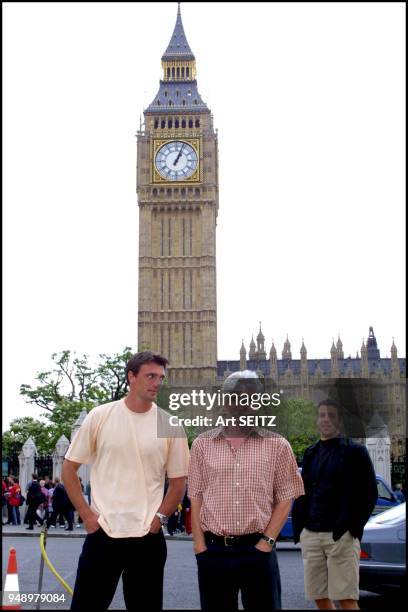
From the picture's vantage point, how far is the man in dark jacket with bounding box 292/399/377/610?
4.70 meters

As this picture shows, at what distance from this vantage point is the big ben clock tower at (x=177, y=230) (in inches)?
2470

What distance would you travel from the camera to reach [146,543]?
417cm

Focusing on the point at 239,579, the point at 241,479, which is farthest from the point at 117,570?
the point at 241,479

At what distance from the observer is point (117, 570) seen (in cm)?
418

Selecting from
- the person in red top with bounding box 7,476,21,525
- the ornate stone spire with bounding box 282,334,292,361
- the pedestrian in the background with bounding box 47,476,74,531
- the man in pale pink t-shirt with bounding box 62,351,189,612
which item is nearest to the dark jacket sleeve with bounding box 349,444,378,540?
the man in pale pink t-shirt with bounding box 62,351,189,612

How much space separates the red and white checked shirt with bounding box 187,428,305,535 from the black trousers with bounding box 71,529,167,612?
1.19 ft

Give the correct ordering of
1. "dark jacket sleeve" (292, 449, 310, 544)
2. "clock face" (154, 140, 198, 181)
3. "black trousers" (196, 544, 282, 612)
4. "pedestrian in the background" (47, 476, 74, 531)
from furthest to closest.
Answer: "clock face" (154, 140, 198, 181) → "pedestrian in the background" (47, 476, 74, 531) → "dark jacket sleeve" (292, 449, 310, 544) → "black trousers" (196, 544, 282, 612)

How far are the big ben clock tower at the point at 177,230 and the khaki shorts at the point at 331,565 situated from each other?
188ft

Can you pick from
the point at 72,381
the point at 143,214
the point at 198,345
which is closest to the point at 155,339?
the point at 198,345

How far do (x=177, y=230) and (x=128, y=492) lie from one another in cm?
6091

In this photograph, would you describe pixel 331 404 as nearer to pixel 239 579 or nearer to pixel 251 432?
pixel 251 432

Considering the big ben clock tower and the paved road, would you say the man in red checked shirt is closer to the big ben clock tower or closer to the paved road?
the paved road

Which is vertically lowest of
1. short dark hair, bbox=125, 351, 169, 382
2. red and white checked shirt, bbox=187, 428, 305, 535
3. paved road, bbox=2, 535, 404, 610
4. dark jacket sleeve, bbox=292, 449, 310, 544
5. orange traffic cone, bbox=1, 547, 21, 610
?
paved road, bbox=2, 535, 404, 610

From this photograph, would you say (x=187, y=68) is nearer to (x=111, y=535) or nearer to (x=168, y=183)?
(x=168, y=183)
